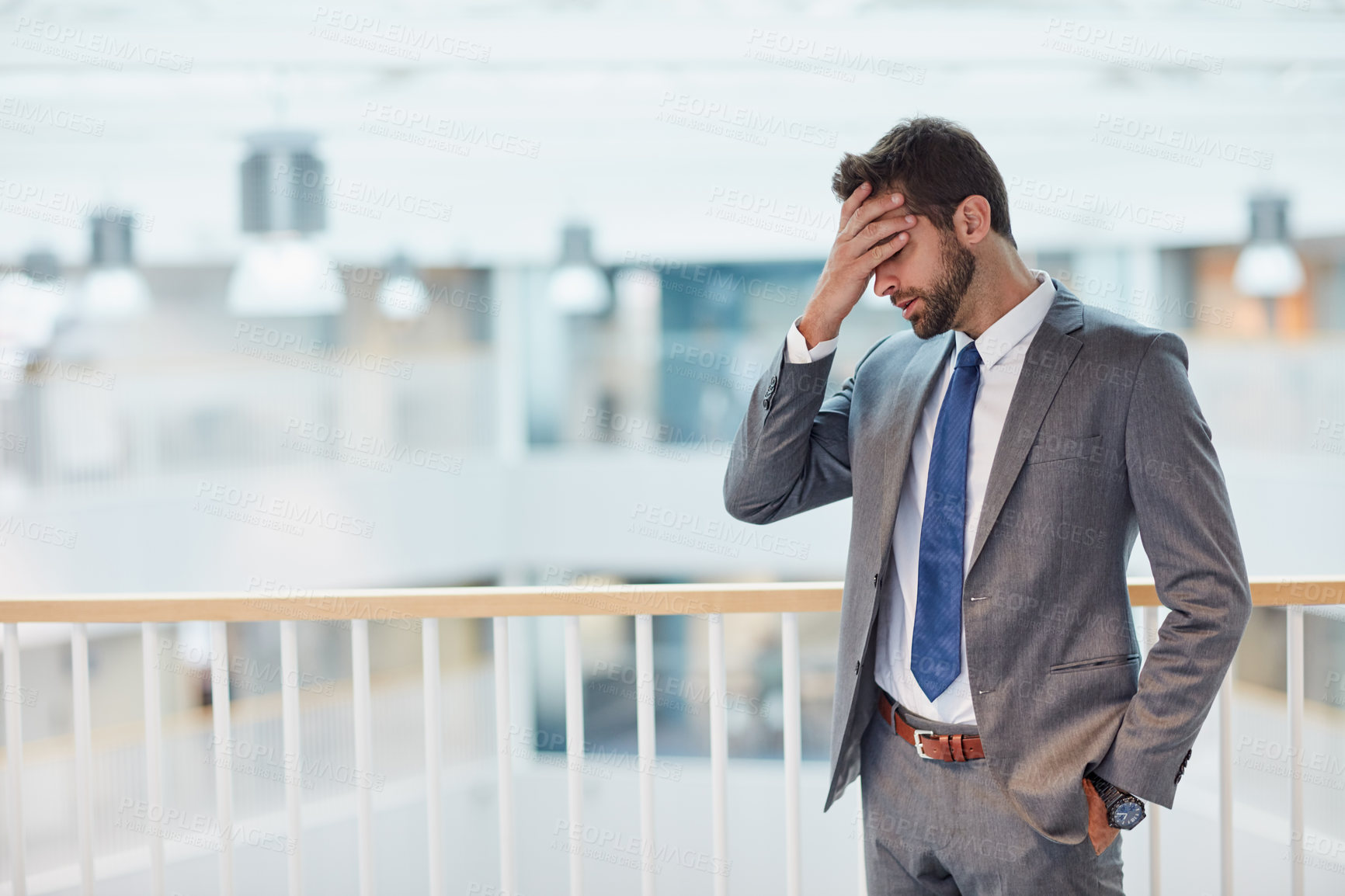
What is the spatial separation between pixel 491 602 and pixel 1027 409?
0.96 metres

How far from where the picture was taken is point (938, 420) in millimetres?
1481

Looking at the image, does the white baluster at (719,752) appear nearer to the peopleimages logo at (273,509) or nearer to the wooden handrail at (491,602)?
the wooden handrail at (491,602)

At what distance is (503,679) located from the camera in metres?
1.87

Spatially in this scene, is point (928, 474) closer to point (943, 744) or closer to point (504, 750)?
point (943, 744)

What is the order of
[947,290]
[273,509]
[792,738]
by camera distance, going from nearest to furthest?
[947,290] → [792,738] → [273,509]

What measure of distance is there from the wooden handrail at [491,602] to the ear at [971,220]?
0.65 meters

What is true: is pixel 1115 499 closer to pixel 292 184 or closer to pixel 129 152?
pixel 292 184

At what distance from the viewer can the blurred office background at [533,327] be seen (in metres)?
4.71

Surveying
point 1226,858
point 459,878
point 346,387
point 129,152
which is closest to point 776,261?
point 346,387

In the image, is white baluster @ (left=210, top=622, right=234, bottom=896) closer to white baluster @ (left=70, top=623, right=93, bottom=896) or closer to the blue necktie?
white baluster @ (left=70, top=623, right=93, bottom=896)

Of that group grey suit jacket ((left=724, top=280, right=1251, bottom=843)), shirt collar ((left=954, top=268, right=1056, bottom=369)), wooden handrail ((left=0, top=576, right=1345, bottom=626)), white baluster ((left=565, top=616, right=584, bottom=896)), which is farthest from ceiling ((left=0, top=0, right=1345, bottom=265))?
grey suit jacket ((left=724, top=280, right=1251, bottom=843))

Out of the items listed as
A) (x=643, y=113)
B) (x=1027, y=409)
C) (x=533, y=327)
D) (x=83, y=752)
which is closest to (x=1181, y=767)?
(x=1027, y=409)

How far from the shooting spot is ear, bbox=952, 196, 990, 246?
1.40 metres

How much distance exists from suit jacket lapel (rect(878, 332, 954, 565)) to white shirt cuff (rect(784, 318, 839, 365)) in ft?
0.43
